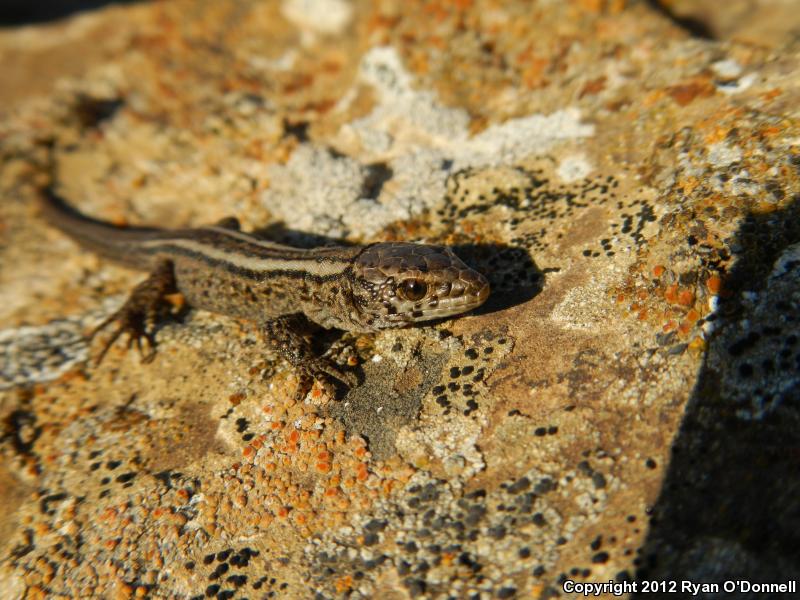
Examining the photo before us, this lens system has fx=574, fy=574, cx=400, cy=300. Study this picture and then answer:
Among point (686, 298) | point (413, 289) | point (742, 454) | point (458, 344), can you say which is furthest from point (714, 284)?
point (413, 289)

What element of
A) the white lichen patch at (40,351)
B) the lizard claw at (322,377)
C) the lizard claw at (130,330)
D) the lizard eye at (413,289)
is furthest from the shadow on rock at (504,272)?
the white lichen patch at (40,351)

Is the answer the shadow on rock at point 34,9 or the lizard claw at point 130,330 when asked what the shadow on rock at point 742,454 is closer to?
the lizard claw at point 130,330

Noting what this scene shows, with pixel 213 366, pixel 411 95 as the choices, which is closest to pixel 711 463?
pixel 213 366

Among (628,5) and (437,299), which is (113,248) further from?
(628,5)

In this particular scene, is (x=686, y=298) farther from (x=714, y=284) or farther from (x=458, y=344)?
(x=458, y=344)

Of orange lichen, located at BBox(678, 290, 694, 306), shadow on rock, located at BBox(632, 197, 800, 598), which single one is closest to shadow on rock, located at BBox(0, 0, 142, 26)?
orange lichen, located at BBox(678, 290, 694, 306)
